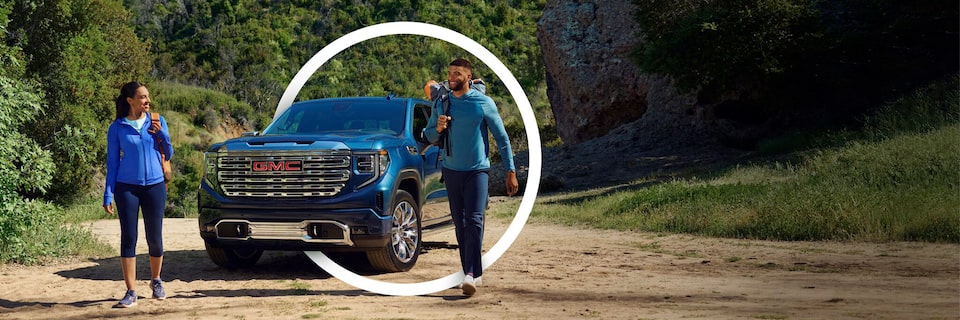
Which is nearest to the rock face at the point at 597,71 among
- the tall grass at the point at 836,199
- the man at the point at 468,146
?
the tall grass at the point at 836,199

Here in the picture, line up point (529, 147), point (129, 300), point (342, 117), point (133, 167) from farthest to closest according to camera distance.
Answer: point (342, 117), point (529, 147), point (129, 300), point (133, 167)

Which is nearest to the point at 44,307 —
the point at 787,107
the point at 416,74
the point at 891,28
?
the point at 891,28

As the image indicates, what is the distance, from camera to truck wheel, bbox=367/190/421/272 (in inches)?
408

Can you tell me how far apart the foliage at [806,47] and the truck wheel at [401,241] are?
62.0 ft

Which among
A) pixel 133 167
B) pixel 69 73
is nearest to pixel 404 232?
pixel 133 167

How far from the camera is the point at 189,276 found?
36.5ft

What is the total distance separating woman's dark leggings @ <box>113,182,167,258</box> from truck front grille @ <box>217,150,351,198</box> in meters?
1.37

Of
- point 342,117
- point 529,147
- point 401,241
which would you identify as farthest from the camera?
point 342,117

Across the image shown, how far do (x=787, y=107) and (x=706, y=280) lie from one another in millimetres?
23826

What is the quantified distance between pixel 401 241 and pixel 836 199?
6.81 m

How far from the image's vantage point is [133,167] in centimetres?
873

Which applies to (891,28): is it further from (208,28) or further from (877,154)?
(208,28)

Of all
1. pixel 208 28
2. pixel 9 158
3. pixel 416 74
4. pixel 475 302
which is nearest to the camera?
pixel 475 302

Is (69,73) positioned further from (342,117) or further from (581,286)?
(581,286)
